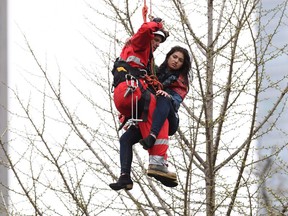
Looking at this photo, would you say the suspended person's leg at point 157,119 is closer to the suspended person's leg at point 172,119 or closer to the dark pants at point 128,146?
the suspended person's leg at point 172,119

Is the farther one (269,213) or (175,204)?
(175,204)

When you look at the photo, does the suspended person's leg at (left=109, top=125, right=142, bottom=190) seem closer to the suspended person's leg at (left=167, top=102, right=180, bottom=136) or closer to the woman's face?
the suspended person's leg at (left=167, top=102, right=180, bottom=136)

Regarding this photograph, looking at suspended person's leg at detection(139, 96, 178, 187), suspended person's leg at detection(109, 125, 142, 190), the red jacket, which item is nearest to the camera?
the red jacket

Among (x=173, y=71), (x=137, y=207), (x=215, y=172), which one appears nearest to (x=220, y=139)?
(x=215, y=172)

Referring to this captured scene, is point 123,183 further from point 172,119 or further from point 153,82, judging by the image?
point 153,82

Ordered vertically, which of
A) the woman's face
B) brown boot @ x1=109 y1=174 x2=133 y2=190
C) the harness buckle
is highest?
the woman's face

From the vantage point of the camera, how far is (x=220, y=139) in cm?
1373

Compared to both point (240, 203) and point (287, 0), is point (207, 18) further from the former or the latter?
point (240, 203)

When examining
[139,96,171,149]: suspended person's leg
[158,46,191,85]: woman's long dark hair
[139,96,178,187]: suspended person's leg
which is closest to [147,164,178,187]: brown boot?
[139,96,178,187]: suspended person's leg

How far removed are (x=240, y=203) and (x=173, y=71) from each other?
3.85m

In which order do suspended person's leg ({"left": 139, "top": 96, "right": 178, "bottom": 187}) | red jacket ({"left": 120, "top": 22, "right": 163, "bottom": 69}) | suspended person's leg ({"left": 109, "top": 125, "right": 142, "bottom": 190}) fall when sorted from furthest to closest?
suspended person's leg ({"left": 109, "top": 125, "right": 142, "bottom": 190}) < suspended person's leg ({"left": 139, "top": 96, "right": 178, "bottom": 187}) < red jacket ({"left": 120, "top": 22, "right": 163, "bottom": 69})

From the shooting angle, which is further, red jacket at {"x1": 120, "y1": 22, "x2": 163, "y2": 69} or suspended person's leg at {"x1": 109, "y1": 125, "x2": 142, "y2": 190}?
suspended person's leg at {"x1": 109, "y1": 125, "x2": 142, "y2": 190}

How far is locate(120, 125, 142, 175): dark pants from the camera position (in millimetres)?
9891

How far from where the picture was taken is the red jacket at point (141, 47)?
9.59 m
